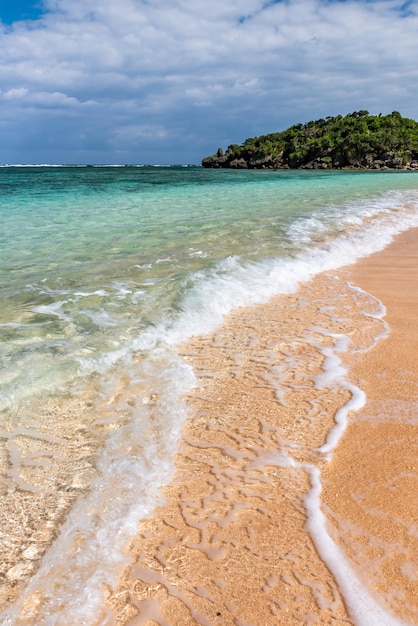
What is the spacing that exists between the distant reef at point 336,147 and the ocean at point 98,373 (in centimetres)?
7284

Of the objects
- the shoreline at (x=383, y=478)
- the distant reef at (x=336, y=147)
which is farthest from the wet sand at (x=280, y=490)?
the distant reef at (x=336, y=147)

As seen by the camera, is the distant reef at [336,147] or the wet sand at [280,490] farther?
the distant reef at [336,147]

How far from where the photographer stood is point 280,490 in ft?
8.09

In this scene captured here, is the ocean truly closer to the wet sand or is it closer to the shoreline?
the wet sand

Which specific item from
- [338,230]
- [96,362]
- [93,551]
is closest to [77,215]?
[338,230]

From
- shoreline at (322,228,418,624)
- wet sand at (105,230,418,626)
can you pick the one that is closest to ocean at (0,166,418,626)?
wet sand at (105,230,418,626)

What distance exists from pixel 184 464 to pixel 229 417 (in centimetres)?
59

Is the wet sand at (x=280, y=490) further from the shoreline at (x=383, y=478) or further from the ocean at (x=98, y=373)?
the ocean at (x=98, y=373)

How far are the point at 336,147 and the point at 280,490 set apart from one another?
8602 centimetres

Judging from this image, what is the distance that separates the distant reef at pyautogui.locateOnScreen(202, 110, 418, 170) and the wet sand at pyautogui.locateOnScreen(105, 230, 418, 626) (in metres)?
79.6

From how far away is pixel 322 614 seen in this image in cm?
177

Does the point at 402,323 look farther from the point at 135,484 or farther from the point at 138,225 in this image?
the point at 138,225

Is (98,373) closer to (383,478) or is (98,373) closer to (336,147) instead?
(383,478)

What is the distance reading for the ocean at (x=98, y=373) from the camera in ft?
6.72
